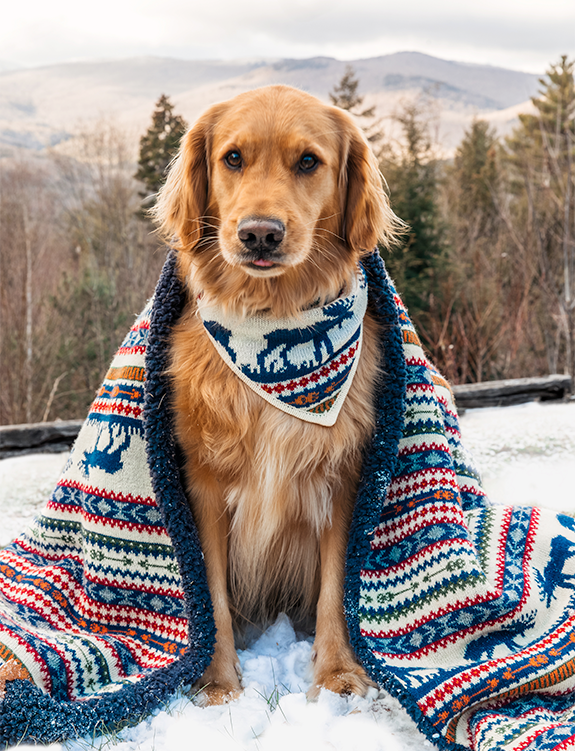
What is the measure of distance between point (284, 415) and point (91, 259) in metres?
10.9

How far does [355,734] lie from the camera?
5.74ft

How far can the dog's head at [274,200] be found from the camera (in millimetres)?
1896

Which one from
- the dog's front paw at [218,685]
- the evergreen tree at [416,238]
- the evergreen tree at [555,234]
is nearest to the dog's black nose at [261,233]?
the dog's front paw at [218,685]

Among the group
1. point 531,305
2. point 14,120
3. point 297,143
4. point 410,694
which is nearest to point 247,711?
point 410,694

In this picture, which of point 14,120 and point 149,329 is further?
point 14,120

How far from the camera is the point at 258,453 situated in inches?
80.3

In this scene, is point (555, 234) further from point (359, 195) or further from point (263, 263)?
point (263, 263)

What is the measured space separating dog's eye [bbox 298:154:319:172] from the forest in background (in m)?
6.03

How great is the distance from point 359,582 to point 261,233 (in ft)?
3.96

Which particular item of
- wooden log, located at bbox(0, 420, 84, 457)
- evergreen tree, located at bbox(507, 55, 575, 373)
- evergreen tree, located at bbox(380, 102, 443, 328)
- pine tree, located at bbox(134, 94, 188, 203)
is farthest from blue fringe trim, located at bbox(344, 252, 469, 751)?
pine tree, located at bbox(134, 94, 188, 203)

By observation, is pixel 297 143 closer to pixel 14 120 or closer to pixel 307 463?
pixel 307 463

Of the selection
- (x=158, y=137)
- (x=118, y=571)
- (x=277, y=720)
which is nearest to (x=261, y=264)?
(x=118, y=571)

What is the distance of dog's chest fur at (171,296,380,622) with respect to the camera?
2.02m

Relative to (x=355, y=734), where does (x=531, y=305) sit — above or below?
below
